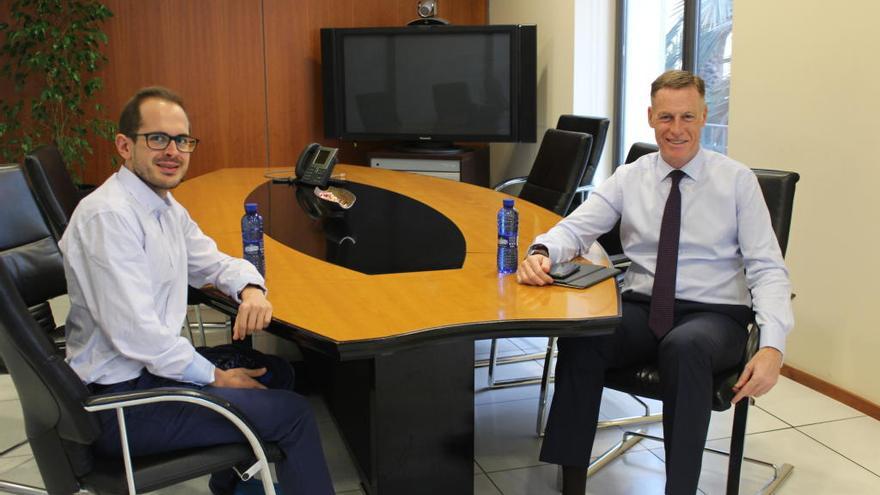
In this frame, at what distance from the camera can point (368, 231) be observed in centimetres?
301

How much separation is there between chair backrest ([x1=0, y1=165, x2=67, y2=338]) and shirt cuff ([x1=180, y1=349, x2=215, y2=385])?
1103 millimetres

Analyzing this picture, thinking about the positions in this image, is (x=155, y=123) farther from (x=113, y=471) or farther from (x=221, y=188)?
(x=221, y=188)

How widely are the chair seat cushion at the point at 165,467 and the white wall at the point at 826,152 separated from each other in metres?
2.55

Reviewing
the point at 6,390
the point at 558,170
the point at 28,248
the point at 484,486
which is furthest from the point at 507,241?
the point at 6,390

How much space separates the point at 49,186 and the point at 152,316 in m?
1.22

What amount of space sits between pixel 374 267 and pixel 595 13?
3.92 m

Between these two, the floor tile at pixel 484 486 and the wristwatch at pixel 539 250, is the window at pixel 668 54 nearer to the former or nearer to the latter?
the wristwatch at pixel 539 250

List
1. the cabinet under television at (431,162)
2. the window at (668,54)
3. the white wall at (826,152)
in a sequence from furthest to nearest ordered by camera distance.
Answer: the cabinet under television at (431,162) < the window at (668,54) < the white wall at (826,152)

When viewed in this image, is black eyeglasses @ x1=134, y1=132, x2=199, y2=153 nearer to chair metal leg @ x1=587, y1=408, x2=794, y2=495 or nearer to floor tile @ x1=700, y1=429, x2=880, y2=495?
chair metal leg @ x1=587, y1=408, x2=794, y2=495

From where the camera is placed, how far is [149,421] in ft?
6.07

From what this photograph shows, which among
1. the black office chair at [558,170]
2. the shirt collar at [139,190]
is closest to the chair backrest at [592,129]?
the black office chair at [558,170]

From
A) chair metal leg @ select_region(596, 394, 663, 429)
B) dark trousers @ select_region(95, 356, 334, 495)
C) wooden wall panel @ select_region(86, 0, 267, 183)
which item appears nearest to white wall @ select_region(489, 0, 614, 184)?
wooden wall panel @ select_region(86, 0, 267, 183)

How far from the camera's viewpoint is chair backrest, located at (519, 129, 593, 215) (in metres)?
3.69

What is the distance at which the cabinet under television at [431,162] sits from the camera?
663cm
